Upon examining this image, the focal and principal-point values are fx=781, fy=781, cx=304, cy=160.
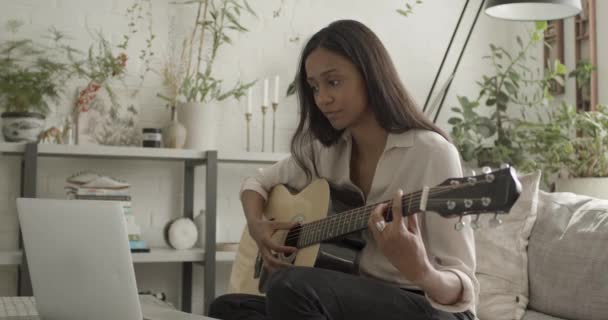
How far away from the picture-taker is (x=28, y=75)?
329 centimetres

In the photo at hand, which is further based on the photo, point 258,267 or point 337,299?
point 258,267

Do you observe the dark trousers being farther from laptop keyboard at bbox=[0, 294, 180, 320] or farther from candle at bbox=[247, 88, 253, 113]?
candle at bbox=[247, 88, 253, 113]

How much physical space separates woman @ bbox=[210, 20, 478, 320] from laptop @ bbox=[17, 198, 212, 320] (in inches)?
14.4

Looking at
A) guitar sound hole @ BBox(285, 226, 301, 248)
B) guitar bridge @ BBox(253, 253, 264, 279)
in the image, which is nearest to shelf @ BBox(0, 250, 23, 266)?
guitar bridge @ BBox(253, 253, 264, 279)

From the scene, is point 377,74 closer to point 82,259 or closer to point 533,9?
point 82,259

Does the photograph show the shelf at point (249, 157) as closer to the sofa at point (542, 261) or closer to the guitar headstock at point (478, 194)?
the sofa at point (542, 261)

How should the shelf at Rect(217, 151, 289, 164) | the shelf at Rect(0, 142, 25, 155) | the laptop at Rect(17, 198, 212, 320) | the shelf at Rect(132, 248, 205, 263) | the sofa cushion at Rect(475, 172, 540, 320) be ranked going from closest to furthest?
the laptop at Rect(17, 198, 212, 320), the sofa cushion at Rect(475, 172, 540, 320), the shelf at Rect(0, 142, 25, 155), the shelf at Rect(132, 248, 205, 263), the shelf at Rect(217, 151, 289, 164)

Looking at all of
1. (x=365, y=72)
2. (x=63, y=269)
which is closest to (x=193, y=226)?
(x=365, y=72)

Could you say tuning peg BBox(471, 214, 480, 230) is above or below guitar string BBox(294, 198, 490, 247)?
above

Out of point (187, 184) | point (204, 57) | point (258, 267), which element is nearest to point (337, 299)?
point (258, 267)

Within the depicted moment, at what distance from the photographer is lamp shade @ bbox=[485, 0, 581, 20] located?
9.59 feet

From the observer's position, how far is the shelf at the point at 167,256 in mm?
3006

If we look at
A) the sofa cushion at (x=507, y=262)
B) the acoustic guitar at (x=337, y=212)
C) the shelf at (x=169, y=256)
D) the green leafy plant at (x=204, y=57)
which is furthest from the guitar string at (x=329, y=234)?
the green leafy plant at (x=204, y=57)

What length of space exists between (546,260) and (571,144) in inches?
45.4
